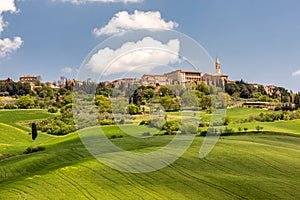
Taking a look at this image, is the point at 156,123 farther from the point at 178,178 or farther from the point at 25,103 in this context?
the point at 25,103

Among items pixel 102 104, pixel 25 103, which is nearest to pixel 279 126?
pixel 102 104

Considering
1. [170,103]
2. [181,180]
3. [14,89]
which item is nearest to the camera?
[181,180]

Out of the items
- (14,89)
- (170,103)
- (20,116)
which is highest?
(14,89)

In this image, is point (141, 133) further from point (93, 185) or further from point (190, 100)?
point (93, 185)

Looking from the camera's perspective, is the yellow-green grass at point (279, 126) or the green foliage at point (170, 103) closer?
the green foliage at point (170, 103)

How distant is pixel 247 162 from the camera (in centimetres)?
3259

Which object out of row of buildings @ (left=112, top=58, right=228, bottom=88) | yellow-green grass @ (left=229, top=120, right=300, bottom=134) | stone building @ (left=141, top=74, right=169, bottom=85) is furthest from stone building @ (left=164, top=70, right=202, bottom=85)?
yellow-green grass @ (left=229, top=120, right=300, bottom=134)

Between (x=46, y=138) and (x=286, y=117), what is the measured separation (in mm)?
55160

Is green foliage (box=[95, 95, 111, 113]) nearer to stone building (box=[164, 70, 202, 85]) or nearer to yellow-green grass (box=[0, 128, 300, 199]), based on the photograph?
yellow-green grass (box=[0, 128, 300, 199])

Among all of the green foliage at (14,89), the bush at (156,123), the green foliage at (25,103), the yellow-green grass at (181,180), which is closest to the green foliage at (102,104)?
the bush at (156,123)

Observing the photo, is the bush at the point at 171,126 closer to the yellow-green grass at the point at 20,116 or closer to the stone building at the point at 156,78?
the stone building at the point at 156,78

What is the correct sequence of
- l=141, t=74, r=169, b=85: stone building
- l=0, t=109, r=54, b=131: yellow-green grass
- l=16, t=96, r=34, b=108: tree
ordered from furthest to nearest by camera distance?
l=16, t=96, r=34, b=108: tree
l=0, t=109, r=54, b=131: yellow-green grass
l=141, t=74, r=169, b=85: stone building

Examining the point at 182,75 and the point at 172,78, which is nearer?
the point at 172,78

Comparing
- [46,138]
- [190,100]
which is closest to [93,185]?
[190,100]
